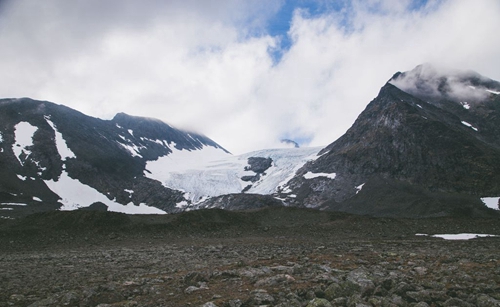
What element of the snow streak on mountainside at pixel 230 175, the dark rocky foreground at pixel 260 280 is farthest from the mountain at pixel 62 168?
Result: the dark rocky foreground at pixel 260 280

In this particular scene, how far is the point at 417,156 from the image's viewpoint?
11256 cm

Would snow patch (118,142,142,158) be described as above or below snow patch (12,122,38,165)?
above

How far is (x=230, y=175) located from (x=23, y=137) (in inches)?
3295

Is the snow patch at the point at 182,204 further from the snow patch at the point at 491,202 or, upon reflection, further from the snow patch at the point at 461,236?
the snow patch at the point at 461,236

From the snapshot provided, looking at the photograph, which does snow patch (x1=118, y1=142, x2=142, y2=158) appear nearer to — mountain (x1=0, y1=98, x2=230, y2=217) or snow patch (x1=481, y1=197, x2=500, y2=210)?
mountain (x1=0, y1=98, x2=230, y2=217)

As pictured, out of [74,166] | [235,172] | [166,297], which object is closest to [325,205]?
[235,172]

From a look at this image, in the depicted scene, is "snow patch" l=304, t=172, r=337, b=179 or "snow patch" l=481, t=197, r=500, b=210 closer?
"snow patch" l=481, t=197, r=500, b=210

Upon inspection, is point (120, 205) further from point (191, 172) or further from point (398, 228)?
point (398, 228)

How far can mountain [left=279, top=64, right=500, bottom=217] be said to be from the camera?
92.6 meters

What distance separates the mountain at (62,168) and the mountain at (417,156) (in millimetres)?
57770

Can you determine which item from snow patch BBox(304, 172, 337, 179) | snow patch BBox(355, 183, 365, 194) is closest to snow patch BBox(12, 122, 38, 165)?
snow patch BBox(304, 172, 337, 179)

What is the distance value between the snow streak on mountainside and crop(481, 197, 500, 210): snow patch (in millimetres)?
71126

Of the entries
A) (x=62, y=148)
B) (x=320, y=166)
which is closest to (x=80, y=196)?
(x=62, y=148)

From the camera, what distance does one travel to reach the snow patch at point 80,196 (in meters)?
105
